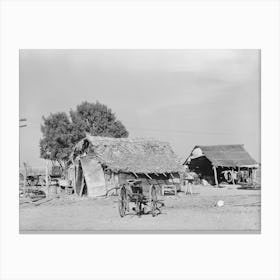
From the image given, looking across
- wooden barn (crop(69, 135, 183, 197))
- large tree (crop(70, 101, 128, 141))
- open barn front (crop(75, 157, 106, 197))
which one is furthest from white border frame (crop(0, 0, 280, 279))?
open barn front (crop(75, 157, 106, 197))

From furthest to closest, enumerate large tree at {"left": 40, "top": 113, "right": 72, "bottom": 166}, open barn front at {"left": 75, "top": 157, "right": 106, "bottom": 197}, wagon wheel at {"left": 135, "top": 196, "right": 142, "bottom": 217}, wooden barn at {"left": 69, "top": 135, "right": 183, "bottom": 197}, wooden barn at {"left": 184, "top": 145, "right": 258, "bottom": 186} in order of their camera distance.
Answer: open barn front at {"left": 75, "top": 157, "right": 106, "bottom": 197} → wooden barn at {"left": 69, "top": 135, "right": 183, "bottom": 197} → wooden barn at {"left": 184, "top": 145, "right": 258, "bottom": 186} → wagon wheel at {"left": 135, "top": 196, "right": 142, "bottom": 217} → large tree at {"left": 40, "top": 113, "right": 72, "bottom": 166}

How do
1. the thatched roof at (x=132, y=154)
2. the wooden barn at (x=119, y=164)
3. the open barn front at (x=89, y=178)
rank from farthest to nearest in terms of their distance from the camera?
the open barn front at (x=89, y=178) < the wooden barn at (x=119, y=164) < the thatched roof at (x=132, y=154)

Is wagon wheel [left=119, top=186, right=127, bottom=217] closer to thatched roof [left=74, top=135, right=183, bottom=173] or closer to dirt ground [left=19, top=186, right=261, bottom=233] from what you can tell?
dirt ground [left=19, top=186, right=261, bottom=233]

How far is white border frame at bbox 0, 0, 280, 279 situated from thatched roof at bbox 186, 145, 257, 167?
548 millimetres

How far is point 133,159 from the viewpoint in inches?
340

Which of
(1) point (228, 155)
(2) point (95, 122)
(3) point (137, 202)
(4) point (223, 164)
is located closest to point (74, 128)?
(2) point (95, 122)

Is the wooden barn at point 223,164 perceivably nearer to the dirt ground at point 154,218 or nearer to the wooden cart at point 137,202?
the dirt ground at point 154,218

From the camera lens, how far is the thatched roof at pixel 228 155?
718 cm

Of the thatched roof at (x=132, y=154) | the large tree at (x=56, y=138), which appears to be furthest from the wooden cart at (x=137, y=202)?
the large tree at (x=56, y=138)

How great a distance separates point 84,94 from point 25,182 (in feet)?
4.65

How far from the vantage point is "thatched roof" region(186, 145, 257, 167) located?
23.6ft

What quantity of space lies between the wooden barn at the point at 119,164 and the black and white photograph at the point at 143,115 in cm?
72
